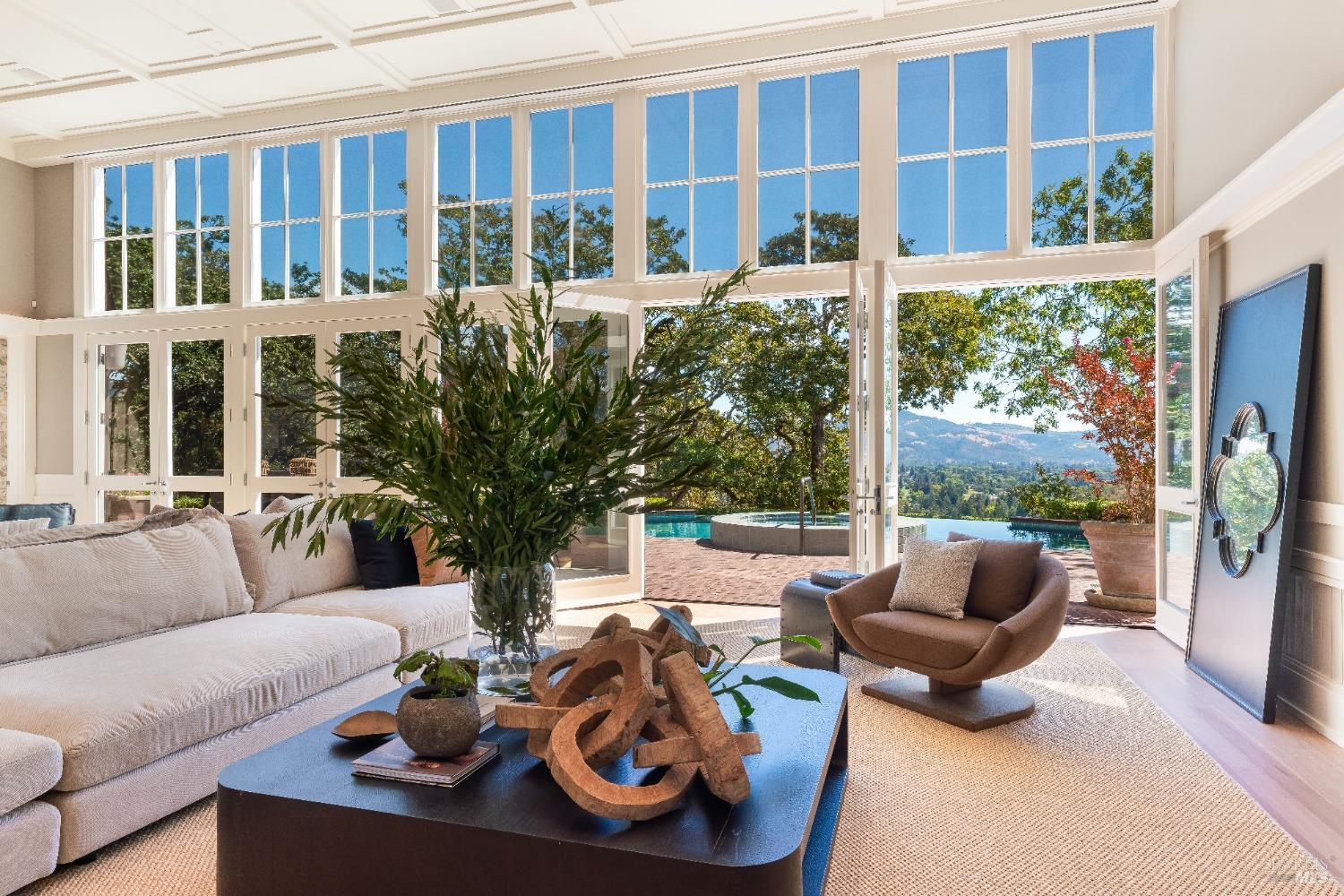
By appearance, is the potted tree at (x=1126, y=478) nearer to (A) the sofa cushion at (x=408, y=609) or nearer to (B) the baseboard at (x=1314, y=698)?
(B) the baseboard at (x=1314, y=698)

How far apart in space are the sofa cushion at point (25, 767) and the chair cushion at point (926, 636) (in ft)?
9.15

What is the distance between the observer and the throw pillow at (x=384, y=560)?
158 inches

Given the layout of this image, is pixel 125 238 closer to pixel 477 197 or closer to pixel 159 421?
pixel 159 421

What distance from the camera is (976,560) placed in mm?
3678

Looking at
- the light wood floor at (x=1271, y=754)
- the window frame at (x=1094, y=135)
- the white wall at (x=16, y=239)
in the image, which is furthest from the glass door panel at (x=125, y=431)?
the light wood floor at (x=1271, y=754)

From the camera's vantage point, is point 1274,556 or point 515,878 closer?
point 515,878

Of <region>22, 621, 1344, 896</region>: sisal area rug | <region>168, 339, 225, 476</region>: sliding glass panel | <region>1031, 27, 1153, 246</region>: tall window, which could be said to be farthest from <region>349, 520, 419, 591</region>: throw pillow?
<region>1031, 27, 1153, 246</region>: tall window

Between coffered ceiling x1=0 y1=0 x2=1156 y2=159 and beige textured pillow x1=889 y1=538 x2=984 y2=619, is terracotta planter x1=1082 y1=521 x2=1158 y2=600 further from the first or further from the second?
coffered ceiling x1=0 y1=0 x2=1156 y2=159

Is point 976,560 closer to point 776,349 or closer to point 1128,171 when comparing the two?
point 1128,171

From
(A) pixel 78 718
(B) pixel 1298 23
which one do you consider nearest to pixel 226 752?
(A) pixel 78 718

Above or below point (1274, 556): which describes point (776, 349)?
above

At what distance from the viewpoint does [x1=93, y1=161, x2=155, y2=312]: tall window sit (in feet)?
23.5

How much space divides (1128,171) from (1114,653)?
2909 millimetres

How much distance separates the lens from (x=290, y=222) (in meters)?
6.74
